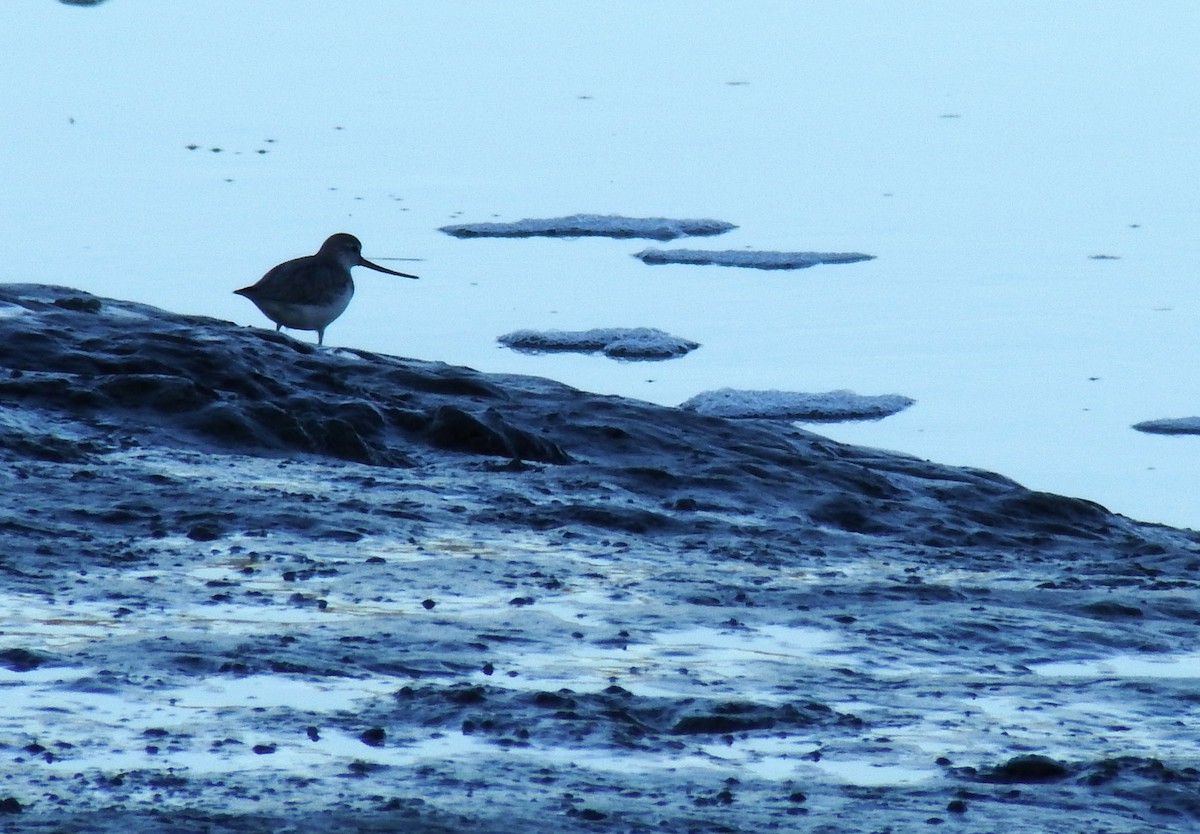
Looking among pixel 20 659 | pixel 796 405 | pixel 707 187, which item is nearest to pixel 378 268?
pixel 796 405

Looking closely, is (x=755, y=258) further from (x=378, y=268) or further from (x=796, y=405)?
(x=796, y=405)

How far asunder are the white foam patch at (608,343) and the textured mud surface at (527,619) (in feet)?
5.90

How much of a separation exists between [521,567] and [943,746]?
1.49 m

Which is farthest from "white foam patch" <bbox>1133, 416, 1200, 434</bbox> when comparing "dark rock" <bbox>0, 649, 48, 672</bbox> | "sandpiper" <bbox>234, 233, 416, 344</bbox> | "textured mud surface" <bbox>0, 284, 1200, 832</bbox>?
"dark rock" <bbox>0, 649, 48, 672</bbox>

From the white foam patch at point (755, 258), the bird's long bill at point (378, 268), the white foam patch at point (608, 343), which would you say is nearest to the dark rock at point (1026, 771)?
the white foam patch at point (608, 343)

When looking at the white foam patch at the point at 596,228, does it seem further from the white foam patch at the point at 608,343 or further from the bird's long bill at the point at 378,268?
the white foam patch at the point at 608,343

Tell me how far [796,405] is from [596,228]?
3646 millimetres

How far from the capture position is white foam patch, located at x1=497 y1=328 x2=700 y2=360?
900 centimetres

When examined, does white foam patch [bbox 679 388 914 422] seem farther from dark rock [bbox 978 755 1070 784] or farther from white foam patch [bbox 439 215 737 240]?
dark rock [bbox 978 755 1070 784]

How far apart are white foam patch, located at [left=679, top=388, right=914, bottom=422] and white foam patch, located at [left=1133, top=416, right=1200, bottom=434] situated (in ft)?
3.02

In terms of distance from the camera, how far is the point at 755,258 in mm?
10812

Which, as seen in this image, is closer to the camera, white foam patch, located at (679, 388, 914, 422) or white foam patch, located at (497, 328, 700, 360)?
white foam patch, located at (679, 388, 914, 422)

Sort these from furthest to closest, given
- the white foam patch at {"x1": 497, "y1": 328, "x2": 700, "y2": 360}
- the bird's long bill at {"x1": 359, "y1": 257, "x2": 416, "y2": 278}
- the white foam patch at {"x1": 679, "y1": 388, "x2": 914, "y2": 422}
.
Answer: the bird's long bill at {"x1": 359, "y1": 257, "x2": 416, "y2": 278}
the white foam patch at {"x1": 497, "y1": 328, "x2": 700, "y2": 360}
the white foam patch at {"x1": 679, "y1": 388, "x2": 914, "y2": 422}

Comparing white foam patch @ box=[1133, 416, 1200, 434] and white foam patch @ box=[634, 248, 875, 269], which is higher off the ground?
white foam patch @ box=[634, 248, 875, 269]
